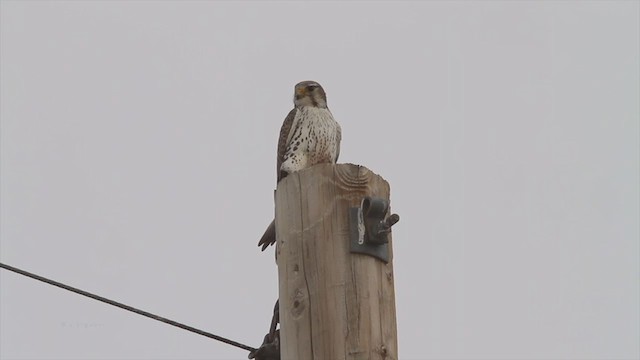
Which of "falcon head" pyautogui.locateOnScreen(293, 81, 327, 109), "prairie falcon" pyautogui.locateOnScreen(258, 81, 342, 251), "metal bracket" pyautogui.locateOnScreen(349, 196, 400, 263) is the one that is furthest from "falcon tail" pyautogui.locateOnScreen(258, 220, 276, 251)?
"falcon head" pyautogui.locateOnScreen(293, 81, 327, 109)

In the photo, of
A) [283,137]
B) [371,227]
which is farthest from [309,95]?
[371,227]

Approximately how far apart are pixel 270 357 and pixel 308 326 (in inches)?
19.5

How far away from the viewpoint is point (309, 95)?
24.1 feet

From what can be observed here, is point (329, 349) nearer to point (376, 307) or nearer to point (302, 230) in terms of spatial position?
point (376, 307)

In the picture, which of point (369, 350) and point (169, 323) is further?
point (169, 323)

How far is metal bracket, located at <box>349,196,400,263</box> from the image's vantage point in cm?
276

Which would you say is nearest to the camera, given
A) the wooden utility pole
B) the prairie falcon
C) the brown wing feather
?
the wooden utility pole

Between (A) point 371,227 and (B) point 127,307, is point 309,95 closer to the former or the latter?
(B) point 127,307

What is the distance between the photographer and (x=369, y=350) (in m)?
2.66

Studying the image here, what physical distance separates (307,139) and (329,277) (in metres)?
3.83

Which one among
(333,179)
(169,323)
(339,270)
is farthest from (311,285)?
(169,323)

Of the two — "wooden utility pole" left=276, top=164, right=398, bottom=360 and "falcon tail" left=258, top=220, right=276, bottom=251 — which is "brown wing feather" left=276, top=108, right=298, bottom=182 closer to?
"falcon tail" left=258, top=220, right=276, bottom=251

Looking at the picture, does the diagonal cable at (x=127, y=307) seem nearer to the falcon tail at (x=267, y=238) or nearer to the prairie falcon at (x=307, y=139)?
the falcon tail at (x=267, y=238)

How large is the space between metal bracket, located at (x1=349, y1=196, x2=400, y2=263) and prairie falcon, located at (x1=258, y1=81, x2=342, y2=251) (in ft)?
10.8
